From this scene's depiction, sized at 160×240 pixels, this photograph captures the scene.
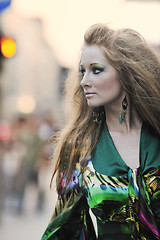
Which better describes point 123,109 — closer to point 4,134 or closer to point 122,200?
point 122,200

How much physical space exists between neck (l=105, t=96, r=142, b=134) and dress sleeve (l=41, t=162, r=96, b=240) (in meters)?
0.36

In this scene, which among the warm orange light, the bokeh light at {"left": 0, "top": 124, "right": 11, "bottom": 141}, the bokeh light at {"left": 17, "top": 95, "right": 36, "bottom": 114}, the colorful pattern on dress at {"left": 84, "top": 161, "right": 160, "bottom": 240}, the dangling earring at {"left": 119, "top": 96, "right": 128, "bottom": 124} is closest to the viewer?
the colorful pattern on dress at {"left": 84, "top": 161, "right": 160, "bottom": 240}

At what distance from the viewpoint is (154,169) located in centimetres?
253

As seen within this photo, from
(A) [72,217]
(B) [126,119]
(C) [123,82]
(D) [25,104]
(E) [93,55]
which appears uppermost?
(D) [25,104]

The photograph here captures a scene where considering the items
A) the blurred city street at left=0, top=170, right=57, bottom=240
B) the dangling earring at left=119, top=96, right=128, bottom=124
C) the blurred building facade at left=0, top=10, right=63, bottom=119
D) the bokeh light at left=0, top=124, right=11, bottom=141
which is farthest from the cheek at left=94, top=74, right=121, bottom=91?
the blurred building facade at left=0, top=10, right=63, bottom=119

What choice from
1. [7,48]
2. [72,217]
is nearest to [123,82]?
[72,217]

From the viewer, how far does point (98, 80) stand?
260 cm

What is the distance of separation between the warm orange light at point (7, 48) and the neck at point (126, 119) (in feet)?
13.6

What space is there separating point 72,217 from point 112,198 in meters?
0.32

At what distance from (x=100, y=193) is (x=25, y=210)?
7244mm

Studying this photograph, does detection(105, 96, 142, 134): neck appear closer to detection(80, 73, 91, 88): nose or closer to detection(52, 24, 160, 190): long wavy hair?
detection(52, 24, 160, 190): long wavy hair

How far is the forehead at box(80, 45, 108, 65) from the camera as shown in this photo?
8.57ft

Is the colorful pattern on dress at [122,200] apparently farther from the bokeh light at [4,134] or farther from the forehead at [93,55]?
the bokeh light at [4,134]

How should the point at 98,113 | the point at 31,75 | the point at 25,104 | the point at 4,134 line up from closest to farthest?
the point at 98,113 → the point at 4,134 → the point at 25,104 → the point at 31,75
